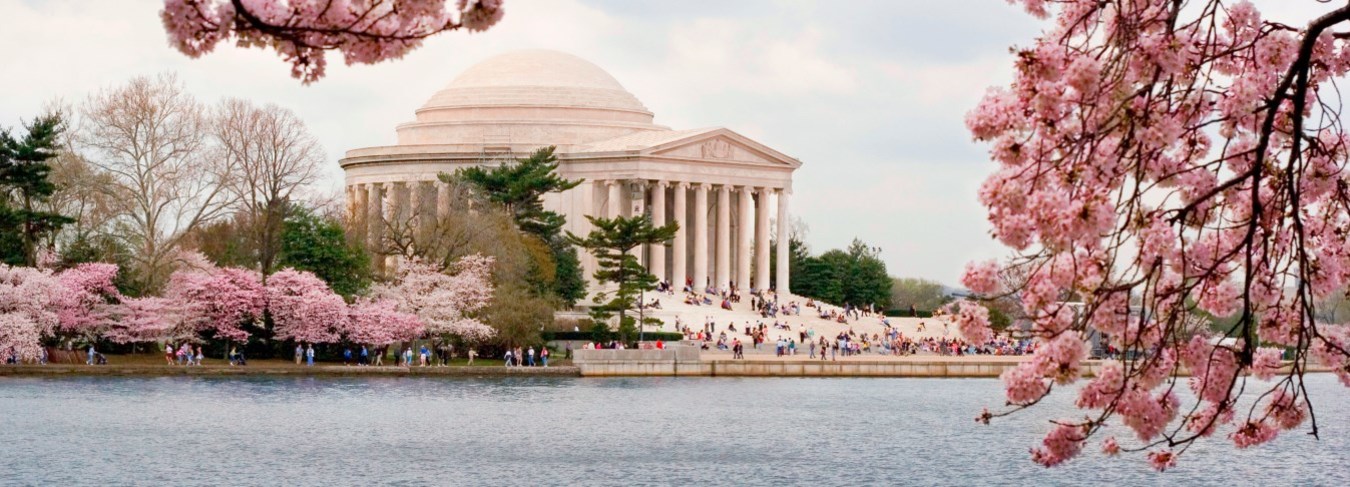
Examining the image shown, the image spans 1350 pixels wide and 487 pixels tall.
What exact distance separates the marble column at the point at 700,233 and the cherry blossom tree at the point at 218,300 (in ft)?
169

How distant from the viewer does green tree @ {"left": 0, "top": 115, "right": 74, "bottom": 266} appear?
88.7 meters

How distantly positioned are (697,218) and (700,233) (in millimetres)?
982

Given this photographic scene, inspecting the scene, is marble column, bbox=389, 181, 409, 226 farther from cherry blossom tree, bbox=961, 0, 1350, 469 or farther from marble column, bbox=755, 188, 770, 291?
cherry blossom tree, bbox=961, 0, 1350, 469

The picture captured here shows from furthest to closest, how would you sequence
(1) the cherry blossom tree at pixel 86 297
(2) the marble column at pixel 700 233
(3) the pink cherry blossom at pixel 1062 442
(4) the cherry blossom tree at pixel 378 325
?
(2) the marble column at pixel 700 233 → (4) the cherry blossom tree at pixel 378 325 → (1) the cherry blossom tree at pixel 86 297 → (3) the pink cherry blossom at pixel 1062 442

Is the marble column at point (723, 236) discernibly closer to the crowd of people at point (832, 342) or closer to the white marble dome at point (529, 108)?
the white marble dome at point (529, 108)

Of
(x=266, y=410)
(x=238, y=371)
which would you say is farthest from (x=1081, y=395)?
(x=238, y=371)

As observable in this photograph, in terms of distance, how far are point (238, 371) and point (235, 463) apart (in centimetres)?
3382

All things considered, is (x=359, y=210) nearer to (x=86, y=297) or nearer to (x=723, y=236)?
(x=723, y=236)

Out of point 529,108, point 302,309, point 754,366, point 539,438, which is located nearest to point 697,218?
point 529,108

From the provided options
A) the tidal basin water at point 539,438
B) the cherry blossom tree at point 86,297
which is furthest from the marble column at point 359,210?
the tidal basin water at point 539,438

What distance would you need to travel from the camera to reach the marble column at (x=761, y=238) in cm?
14588

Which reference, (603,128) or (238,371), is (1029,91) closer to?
(238,371)

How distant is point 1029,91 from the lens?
14.8 meters

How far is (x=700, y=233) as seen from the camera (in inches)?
5679
